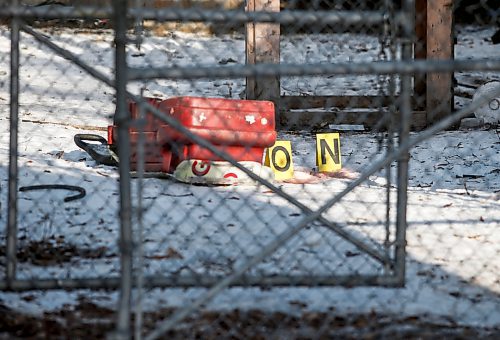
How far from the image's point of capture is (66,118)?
940 cm

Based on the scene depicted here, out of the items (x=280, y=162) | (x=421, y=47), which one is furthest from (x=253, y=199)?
(x=421, y=47)

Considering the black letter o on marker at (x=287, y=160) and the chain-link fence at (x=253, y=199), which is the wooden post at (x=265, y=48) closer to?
the chain-link fence at (x=253, y=199)

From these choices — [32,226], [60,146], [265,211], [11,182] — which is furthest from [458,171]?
[11,182]

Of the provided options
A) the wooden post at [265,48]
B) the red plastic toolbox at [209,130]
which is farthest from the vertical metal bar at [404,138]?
the wooden post at [265,48]

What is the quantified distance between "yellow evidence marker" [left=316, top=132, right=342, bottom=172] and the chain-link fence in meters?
0.02

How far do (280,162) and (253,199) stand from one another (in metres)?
1.11

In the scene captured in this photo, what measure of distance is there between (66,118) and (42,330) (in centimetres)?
540

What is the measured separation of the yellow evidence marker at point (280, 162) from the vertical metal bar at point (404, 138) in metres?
2.63

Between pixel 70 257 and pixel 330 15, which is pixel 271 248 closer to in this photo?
pixel 330 15

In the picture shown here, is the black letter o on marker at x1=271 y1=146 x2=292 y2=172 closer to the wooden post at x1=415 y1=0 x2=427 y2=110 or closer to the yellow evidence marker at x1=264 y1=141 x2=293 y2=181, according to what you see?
the yellow evidence marker at x1=264 y1=141 x2=293 y2=181

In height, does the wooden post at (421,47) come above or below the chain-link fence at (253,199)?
above

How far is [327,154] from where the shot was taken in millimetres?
7832

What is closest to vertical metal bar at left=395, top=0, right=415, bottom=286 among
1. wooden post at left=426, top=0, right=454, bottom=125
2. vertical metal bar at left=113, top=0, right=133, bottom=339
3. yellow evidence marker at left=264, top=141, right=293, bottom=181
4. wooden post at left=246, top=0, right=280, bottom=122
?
vertical metal bar at left=113, top=0, right=133, bottom=339

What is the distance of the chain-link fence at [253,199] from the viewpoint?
13.6 feet
